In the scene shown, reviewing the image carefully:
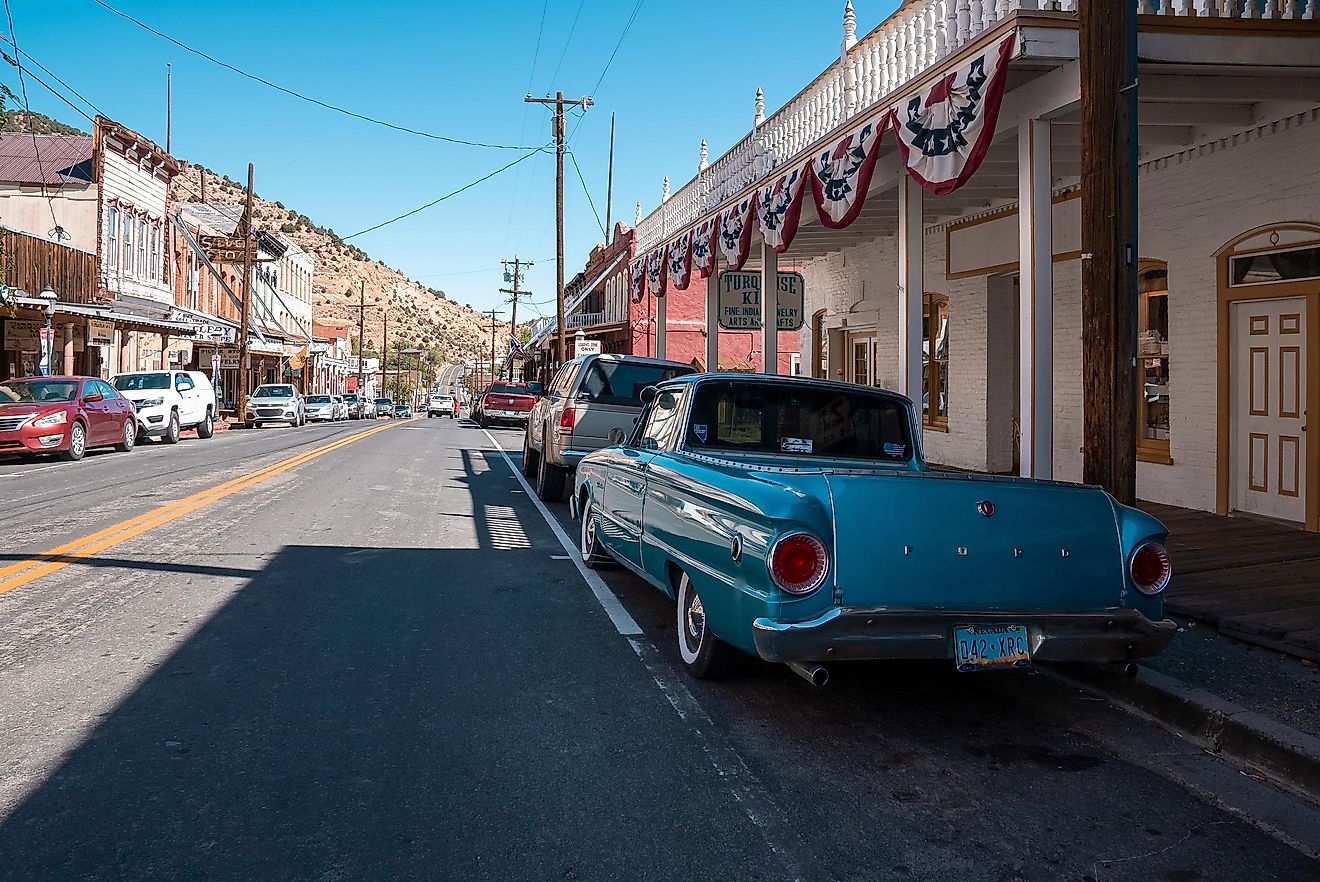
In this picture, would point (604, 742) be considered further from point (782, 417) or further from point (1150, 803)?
point (782, 417)

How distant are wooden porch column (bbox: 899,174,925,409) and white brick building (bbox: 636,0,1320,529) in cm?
2

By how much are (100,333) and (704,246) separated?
26.0 metres

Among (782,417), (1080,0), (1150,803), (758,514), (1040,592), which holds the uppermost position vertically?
(1080,0)

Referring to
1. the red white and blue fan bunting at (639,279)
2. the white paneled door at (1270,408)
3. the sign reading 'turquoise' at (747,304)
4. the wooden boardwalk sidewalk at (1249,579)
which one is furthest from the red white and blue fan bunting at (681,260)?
the wooden boardwalk sidewalk at (1249,579)

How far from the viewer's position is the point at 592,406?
12578mm

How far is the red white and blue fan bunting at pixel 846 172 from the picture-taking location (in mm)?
10883

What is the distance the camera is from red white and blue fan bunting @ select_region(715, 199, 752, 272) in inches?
608

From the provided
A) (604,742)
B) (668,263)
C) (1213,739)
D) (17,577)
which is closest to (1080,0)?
(1213,739)

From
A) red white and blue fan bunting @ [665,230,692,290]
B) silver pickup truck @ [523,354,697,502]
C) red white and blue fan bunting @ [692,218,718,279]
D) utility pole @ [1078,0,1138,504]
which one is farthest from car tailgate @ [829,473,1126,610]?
red white and blue fan bunting @ [665,230,692,290]

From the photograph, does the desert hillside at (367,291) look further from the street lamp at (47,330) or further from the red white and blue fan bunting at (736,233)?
the red white and blue fan bunting at (736,233)

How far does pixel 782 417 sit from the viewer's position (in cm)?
664

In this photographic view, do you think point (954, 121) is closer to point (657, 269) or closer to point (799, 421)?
point (799, 421)

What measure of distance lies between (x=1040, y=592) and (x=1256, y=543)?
5.77m

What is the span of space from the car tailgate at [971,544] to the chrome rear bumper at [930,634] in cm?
5
